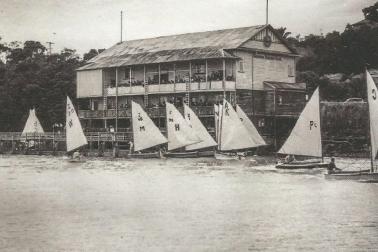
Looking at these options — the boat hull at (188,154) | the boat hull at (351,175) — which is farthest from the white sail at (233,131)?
A: the boat hull at (351,175)

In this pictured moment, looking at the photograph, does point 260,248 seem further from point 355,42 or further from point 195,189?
point 355,42

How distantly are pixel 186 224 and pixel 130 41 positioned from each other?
5618cm

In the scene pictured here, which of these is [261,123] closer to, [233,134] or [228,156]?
[228,156]

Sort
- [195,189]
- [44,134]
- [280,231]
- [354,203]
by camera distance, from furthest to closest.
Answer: [44,134] < [195,189] < [354,203] < [280,231]

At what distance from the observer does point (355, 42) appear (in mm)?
68688

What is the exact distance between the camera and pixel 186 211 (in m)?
27.8

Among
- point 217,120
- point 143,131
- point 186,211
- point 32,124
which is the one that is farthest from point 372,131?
point 32,124

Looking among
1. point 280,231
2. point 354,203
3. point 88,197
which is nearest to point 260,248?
point 280,231

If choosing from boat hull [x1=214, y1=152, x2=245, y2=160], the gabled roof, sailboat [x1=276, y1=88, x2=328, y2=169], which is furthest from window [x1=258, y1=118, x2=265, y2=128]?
sailboat [x1=276, y1=88, x2=328, y2=169]

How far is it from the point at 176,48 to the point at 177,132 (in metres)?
14.1

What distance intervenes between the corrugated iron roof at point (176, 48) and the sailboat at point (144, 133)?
10.0 metres

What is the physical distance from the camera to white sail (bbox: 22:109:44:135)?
245 feet

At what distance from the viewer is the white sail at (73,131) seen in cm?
5825

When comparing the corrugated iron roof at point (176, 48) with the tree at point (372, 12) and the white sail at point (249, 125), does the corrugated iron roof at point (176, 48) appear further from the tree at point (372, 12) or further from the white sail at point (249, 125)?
the tree at point (372, 12)
